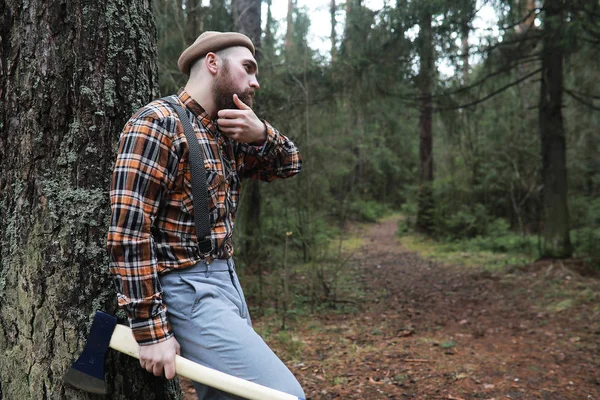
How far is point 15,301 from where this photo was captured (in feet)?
7.30

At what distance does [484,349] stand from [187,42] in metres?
5.54

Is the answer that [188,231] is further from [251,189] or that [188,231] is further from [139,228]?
[251,189]

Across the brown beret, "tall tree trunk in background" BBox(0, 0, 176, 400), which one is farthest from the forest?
the brown beret

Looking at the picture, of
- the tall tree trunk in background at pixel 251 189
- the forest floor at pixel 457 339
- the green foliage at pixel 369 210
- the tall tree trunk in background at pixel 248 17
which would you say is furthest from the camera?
the green foliage at pixel 369 210

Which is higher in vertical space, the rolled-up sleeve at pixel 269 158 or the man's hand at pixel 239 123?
the man's hand at pixel 239 123

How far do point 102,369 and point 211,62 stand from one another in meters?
1.45

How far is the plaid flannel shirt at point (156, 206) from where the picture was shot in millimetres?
1830

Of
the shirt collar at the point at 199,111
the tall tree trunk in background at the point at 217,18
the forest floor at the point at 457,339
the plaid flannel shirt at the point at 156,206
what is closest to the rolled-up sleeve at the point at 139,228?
the plaid flannel shirt at the point at 156,206

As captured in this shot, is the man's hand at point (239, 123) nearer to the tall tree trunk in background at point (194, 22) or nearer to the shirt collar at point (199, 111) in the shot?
the shirt collar at point (199, 111)

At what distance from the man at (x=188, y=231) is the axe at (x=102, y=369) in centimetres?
6

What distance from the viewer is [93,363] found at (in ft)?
6.82

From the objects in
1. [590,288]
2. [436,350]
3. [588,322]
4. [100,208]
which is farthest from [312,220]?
[100,208]

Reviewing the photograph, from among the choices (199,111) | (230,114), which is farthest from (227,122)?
(199,111)

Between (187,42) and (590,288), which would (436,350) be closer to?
(590,288)
